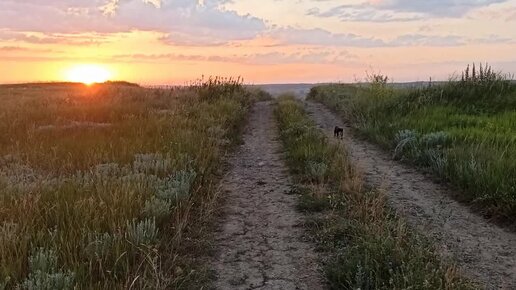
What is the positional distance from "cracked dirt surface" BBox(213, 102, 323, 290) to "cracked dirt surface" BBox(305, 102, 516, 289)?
1.47 metres

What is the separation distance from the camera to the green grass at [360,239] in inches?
166

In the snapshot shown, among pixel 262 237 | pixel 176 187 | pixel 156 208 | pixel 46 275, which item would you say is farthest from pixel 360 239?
pixel 46 275

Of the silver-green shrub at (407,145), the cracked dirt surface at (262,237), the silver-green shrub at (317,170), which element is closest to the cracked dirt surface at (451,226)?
the silver-green shrub at (407,145)

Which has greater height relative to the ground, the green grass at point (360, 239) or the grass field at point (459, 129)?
the grass field at point (459, 129)

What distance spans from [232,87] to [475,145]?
17.6 meters

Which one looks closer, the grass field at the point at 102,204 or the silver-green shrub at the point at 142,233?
the grass field at the point at 102,204

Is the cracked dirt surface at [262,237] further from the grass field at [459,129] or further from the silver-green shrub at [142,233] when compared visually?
the grass field at [459,129]

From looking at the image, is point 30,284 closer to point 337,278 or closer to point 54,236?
point 54,236

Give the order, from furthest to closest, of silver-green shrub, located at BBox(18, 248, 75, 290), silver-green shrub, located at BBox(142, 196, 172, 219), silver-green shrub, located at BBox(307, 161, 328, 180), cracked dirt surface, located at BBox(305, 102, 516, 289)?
silver-green shrub, located at BBox(307, 161, 328, 180) → silver-green shrub, located at BBox(142, 196, 172, 219) → cracked dirt surface, located at BBox(305, 102, 516, 289) → silver-green shrub, located at BBox(18, 248, 75, 290)

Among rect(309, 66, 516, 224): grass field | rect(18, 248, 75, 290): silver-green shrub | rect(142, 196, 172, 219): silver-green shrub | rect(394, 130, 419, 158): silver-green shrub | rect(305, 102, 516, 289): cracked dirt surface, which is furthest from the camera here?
rect(394, 130, 419, 158): silver-green shrub

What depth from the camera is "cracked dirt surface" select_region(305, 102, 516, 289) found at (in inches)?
194

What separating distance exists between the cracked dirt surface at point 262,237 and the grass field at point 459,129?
2667 mm

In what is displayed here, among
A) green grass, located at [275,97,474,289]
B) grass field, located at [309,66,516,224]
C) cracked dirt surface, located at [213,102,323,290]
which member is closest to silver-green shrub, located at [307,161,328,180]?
green grass, located at [275,97,474,289]

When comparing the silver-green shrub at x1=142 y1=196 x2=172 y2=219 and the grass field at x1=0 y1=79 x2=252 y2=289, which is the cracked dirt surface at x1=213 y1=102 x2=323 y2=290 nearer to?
the grass field at x1=0 y1=79 x2=252 y2=289
